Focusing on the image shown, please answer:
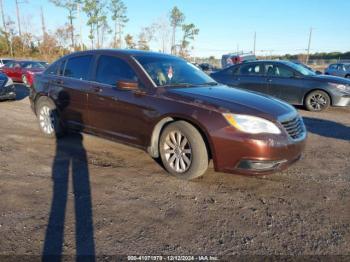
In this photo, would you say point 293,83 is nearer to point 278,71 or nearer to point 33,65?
point 278,71

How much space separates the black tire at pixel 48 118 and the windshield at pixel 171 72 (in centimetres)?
206

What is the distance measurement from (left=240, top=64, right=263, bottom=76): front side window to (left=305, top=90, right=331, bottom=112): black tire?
1.64 metres

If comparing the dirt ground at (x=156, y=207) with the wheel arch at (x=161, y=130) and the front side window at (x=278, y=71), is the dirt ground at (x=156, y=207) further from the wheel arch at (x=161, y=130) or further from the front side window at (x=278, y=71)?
the front side window at (x=278, y=71)

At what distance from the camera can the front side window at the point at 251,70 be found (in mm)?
10406

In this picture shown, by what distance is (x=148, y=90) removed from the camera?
448 centimetres

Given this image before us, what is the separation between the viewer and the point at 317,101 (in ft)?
31.8

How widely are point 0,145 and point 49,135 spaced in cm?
86

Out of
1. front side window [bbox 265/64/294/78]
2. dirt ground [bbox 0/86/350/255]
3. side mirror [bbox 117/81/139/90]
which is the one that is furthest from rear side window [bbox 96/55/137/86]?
front side window [bbox 265/64/294/78]

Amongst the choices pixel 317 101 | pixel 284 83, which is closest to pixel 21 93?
pixel 284 83

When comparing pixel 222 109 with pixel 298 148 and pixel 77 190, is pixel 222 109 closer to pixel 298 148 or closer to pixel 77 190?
pixel 298 148

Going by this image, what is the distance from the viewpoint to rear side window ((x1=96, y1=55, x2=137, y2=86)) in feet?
15.7

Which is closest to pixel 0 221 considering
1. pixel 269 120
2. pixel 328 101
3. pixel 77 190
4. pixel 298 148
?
pixel 77 190

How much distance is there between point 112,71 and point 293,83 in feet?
21.4

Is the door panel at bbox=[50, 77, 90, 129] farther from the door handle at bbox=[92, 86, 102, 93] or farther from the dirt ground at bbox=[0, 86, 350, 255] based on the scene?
the dirt ground at bbox=[0, 86, 350, 255]
